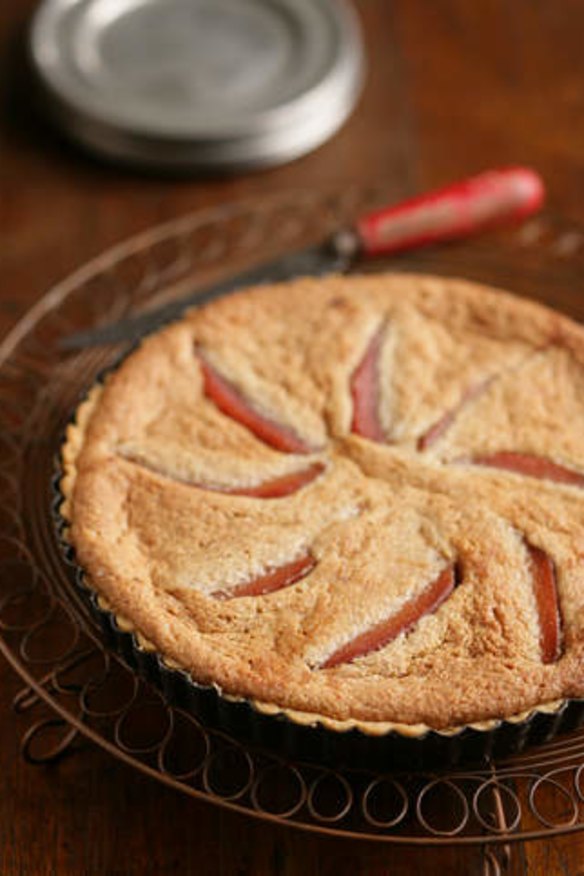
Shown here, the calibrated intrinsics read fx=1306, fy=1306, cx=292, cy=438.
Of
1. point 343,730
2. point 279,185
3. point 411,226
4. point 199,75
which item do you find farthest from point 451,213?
point 343,730

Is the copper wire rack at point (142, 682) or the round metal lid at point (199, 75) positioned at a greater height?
the round metal lid at point (199, 75)

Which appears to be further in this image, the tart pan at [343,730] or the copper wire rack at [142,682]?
the copper wire rack at [142,682]

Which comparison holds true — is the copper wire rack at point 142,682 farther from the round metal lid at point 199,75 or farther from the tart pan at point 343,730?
the round metal lid at point 199,75

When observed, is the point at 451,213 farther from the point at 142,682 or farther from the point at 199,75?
the point at 142,682

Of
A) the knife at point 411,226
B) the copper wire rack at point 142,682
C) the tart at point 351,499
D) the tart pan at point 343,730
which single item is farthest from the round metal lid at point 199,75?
the tart pan at point 343,730

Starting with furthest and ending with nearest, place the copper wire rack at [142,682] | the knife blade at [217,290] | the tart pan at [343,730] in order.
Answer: the knife blade at [217,290], the copper wire rack at [142,682], the tart pan at [343,730]

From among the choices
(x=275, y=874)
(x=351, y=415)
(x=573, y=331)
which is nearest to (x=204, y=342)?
(x=351, y=415)

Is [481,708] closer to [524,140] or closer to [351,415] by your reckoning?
[351,415]

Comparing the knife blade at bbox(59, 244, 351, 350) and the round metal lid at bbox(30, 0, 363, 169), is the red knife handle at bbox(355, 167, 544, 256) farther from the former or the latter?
the round metal lid at bbox(30, 0, 363, 169)
